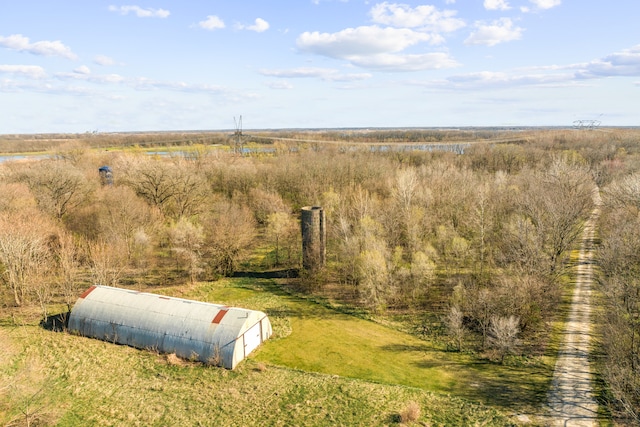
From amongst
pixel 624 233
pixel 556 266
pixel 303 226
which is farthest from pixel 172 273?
pixel 624 233

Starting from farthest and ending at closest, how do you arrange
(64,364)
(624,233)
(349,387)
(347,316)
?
(347,316), (624,233), (64,364), (349,387)

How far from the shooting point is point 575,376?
2169 cm

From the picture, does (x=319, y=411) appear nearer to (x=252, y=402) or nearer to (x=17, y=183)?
(x=252, y=402)

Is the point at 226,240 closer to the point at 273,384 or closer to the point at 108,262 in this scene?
the point at 108,262

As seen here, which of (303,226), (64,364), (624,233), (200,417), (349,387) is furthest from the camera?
(303,226)

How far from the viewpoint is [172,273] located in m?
39.1

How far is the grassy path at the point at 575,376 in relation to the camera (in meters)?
18.3

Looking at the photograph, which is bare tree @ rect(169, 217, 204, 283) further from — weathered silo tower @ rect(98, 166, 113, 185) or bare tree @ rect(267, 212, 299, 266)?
weathered silo tower @ rect(98, 166, 113, 185)

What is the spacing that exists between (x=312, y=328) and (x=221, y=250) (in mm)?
14476

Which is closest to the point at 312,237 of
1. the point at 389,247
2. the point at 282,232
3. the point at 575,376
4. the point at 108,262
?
the point at 282,232

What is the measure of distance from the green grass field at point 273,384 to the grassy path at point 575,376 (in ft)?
2.70

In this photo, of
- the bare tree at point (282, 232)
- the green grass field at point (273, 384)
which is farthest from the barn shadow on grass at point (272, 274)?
the green grass field at point (273, 384)

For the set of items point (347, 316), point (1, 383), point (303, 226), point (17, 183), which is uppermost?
point (17, 183)

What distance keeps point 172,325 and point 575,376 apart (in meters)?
24.1
